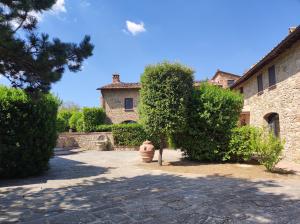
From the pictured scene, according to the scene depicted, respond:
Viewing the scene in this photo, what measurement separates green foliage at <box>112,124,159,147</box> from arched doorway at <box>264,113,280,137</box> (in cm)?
825

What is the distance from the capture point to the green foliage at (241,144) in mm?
10234

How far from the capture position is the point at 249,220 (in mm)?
4219

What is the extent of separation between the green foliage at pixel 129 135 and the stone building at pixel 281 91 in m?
7.71

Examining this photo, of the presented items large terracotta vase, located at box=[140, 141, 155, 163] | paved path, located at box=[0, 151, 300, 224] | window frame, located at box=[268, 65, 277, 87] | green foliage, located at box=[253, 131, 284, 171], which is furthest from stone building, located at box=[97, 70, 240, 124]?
paved path, located at box=[0, 151, 300, 224]

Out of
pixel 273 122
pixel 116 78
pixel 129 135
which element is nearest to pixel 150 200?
pixel 273 122

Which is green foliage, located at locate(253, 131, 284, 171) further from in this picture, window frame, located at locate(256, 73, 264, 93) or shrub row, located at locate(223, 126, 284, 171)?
window frame, located at locate(256, 73, 264, 93)

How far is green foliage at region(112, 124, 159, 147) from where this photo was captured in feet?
62.7

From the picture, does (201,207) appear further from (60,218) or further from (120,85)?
(120,85)

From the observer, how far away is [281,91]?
41.0 ft

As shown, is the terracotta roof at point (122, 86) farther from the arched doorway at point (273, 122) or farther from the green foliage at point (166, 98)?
the green foliage at point (166, 98)

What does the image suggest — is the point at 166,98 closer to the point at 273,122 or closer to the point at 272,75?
the point at 272,75

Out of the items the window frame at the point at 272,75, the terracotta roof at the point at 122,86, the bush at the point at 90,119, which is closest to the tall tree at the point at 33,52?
the window frame at the point at 272,75

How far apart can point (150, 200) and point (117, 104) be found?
22078 mm

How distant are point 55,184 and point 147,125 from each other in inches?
175
